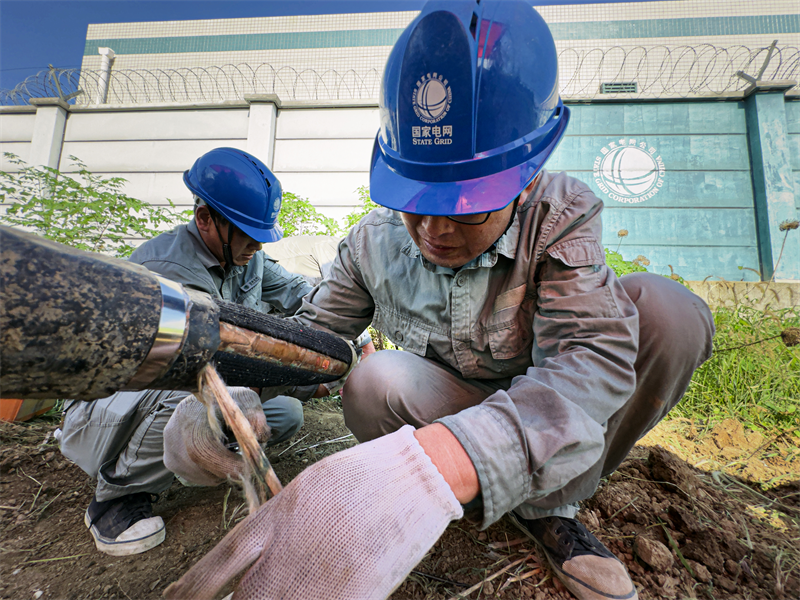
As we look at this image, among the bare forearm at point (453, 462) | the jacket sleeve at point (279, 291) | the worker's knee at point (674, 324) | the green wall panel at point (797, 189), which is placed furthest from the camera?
the green wall panel at point (797, 189)

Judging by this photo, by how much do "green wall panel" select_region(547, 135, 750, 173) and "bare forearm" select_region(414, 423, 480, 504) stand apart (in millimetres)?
6832

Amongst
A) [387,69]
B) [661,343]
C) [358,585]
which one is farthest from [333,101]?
[358,585]

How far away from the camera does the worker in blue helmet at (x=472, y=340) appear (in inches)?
26.3

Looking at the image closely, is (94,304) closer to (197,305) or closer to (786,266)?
(197,305)

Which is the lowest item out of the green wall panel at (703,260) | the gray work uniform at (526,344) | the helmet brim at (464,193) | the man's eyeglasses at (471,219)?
the gray work uniform at (526,344)

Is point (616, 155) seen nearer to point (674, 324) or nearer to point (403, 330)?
point (674, 324)

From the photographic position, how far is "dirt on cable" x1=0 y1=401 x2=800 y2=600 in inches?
45.5

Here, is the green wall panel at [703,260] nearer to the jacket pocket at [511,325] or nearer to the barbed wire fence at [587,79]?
the barbed wire fence at [587,79]

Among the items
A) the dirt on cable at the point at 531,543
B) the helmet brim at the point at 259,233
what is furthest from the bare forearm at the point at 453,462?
the helmet brim at the point at 259,233

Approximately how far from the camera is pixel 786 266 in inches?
232

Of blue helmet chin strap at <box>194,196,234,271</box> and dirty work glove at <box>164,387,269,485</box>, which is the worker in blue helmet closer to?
dirty work glove at <box>164,387,269,485</box>

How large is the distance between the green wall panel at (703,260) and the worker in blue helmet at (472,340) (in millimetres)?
5764

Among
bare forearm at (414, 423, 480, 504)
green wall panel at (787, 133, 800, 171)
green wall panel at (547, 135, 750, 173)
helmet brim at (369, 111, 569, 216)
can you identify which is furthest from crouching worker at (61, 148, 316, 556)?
green wall panel at (787, 133, 800, 171)

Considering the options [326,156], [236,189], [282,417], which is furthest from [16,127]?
[282,417]
